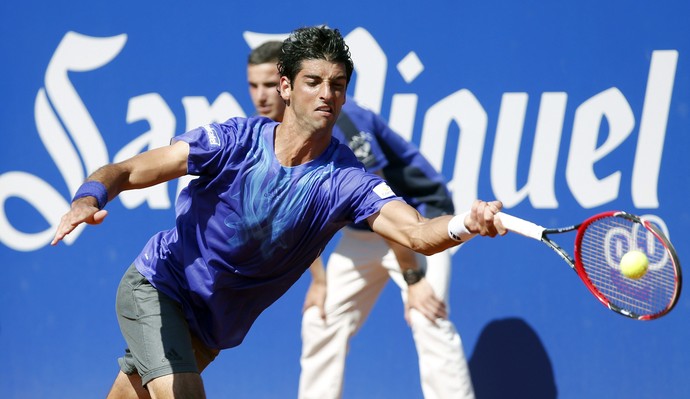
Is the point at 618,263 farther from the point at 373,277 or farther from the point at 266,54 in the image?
the point at 266,54

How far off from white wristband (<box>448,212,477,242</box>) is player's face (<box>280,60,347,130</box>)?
712 millimetres

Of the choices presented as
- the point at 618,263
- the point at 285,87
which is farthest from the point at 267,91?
the point at 618,263

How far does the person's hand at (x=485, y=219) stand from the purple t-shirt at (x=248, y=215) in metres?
0.49

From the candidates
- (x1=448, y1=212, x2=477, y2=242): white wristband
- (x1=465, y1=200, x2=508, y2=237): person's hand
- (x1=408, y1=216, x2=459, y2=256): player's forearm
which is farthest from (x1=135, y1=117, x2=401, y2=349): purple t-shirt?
(x1=465, y1=200, x2=508, y2=237): person's hand

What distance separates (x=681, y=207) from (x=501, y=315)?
3.56ft

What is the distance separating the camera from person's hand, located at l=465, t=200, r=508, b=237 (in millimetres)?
3150

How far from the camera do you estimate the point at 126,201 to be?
627 cm

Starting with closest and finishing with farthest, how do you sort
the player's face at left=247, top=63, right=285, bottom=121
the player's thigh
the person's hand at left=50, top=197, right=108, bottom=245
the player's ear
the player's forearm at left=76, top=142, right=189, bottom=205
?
the person's hand at left=50, top=197, right=108, bottom=245, the player's forearm at left=76, top=142, right=189, bottom=205, the player's thigh, the player's ear, the player's face at left=247, top=63, right=285, bottom=121

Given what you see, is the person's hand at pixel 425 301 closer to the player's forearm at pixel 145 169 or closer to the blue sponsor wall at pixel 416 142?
the blue sponsor wall at pixel 416 142

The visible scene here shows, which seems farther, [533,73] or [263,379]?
[263,379]

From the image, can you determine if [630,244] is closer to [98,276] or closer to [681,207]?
[681,207]

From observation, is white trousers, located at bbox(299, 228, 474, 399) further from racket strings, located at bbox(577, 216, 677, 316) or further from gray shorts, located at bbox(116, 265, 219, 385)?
gray shorts, located at bbox(116, 265, 219, 385)

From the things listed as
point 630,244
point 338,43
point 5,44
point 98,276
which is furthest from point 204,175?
point 5,44

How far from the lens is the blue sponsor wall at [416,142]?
5676 millimetres
